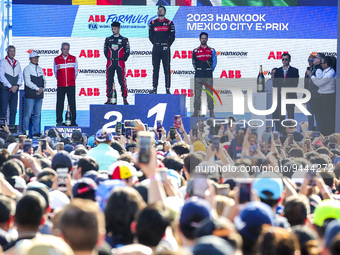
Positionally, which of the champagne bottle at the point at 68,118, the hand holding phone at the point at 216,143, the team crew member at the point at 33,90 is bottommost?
the hand holding phone at the point at 216,143

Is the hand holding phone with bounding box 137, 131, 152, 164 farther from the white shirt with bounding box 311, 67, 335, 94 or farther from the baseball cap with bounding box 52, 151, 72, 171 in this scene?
the white shirt with bounding box 311, 67, 335, 94

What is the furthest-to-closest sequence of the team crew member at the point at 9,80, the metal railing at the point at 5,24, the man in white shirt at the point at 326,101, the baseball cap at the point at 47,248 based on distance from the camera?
the metal railing at the point at 5,24 → the team crew member at the point at 9,80 → the man in white shirt at the point at 326,101 → the baseball cap at the point at 47,248

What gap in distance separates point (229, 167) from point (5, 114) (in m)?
9.91

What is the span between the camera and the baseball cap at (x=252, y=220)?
339 cm

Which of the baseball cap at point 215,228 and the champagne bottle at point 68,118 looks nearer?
the baseball cap at point 215,228

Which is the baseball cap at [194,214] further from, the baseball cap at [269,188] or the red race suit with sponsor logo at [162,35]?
the red race suit with sponsor logo at [162,35]

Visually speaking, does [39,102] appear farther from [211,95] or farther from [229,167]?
[229,167]

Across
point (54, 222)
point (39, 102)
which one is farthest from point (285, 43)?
point (54, 222)

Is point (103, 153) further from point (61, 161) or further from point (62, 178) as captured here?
point (62, 178)

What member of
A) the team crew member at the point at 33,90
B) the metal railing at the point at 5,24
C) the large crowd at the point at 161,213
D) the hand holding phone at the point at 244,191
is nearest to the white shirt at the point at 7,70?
the team crew member at the point at 33,90

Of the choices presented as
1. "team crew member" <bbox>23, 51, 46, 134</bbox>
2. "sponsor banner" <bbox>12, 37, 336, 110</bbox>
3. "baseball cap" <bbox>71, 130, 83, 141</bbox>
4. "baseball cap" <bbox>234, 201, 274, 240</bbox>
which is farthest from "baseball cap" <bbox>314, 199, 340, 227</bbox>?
"sponsor banner" <bbox>12, 37, 336, 110</bbox>

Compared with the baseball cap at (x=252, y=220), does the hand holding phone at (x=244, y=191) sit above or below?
above

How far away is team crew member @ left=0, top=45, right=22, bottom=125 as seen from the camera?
598 inches

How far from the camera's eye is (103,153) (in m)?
7.19
